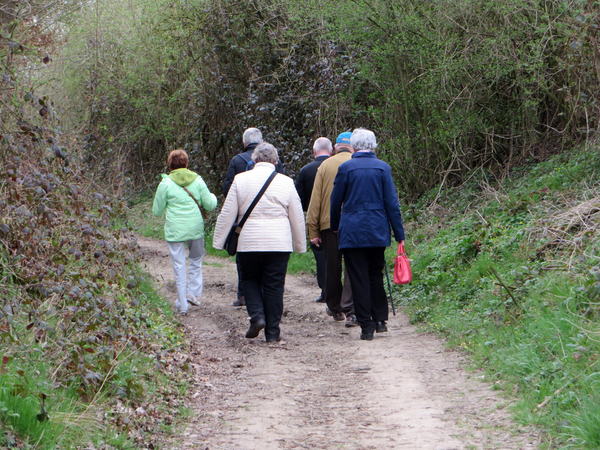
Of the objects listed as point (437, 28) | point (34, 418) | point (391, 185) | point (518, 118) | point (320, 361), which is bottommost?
point (320, 361)

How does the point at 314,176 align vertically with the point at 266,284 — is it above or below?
above

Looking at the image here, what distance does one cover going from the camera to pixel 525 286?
631 centimetres

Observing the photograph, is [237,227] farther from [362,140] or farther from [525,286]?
Answer: [525,286]

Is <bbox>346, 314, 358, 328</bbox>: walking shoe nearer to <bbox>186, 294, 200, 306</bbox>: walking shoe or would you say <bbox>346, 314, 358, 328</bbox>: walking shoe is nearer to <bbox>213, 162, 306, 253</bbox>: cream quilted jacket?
<bbox>213, 162, 306, 253</bbox>: cream quilted jacket

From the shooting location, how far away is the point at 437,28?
10.6 meters

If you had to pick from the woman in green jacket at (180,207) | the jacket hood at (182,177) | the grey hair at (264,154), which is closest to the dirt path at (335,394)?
the woman in green jacket at (180,207)

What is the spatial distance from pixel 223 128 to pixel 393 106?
16.6ft

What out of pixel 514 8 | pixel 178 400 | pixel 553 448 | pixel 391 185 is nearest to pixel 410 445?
pixel 553 448

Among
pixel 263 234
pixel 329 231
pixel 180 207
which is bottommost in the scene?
pixel 329 231

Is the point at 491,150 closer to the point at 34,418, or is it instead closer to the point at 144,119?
the point at 34,418

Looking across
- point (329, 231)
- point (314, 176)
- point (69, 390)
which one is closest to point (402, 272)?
point (329, 231)

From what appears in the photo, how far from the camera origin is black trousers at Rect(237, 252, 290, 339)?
679 cm

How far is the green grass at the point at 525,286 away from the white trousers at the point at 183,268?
2.69 meters

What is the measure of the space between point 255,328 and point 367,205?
172 centimetres
